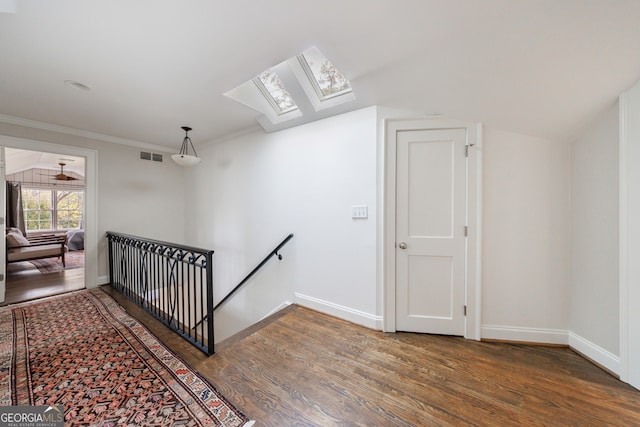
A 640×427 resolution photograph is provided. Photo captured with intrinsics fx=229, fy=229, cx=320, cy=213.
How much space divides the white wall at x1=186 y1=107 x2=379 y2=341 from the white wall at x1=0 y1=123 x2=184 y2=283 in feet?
3.14

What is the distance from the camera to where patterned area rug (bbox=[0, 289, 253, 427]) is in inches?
51.5

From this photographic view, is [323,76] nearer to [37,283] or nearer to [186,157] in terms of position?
[186,157]

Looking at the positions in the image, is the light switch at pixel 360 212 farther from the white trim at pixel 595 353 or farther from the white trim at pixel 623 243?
the white trim at pixel 595 353

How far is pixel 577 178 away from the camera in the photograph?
1920 millimetres

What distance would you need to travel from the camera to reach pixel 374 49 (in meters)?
1.62

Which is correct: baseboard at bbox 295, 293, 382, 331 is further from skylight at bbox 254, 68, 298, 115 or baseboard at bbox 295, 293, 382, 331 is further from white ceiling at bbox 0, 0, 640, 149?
skylight at bbox 254, 68, 298, 115

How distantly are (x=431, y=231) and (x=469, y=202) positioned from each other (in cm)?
41

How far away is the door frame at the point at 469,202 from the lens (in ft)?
6.75

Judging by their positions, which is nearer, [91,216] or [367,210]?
[367,210]

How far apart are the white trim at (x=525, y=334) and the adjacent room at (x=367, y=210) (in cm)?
2

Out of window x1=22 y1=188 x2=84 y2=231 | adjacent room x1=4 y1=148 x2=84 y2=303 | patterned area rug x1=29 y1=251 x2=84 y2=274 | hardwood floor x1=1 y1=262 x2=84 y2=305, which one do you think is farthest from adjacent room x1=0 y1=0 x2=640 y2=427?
window x1=22 y1=188 x2=84 y2=231

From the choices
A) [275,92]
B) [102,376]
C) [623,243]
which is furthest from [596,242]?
[102,376]

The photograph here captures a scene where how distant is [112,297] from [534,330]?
15.7ft

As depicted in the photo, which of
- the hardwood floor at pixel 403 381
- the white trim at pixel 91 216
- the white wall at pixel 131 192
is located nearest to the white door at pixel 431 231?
the hardwood floor at pixel 403 381
